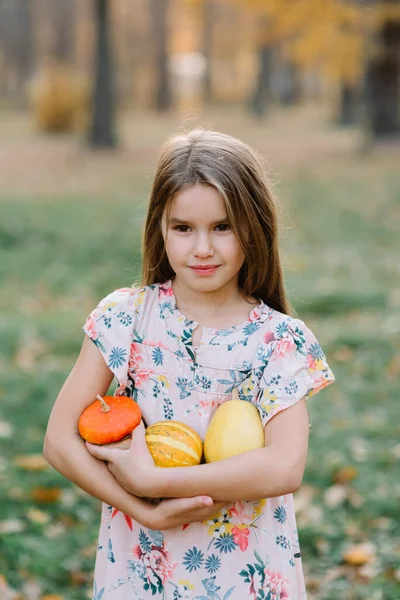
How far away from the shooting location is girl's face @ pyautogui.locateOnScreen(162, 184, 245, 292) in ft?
6.30

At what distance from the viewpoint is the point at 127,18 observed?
46000 millimetres

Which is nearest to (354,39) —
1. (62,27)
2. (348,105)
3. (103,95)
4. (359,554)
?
(103,95)

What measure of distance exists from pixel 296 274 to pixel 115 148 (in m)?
10.2

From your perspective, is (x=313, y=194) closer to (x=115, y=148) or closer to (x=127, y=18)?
(x=115, y=148)

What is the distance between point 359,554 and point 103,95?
15423mm

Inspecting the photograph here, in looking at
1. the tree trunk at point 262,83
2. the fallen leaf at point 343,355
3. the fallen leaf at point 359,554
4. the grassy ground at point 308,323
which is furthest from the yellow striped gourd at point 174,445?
the tree trunk at point 262,83

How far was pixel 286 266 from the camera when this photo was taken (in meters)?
2.43

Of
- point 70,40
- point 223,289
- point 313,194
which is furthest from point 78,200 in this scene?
point 70,40

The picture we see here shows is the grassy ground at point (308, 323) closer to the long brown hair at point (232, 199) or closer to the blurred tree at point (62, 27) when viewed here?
the long brown hair at point (232, 199)

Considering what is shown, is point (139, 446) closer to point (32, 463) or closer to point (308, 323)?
point (32, 463)

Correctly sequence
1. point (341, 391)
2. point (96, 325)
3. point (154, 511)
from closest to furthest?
point (154, 511)
point (96, 325)
point (341, 391)

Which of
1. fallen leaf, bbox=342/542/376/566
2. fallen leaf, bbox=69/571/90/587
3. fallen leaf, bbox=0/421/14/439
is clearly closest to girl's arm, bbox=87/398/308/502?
fallen leaf, bbox=69/571/90/587

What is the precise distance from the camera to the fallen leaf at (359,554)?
11.4ft

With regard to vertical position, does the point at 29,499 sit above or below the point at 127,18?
below
